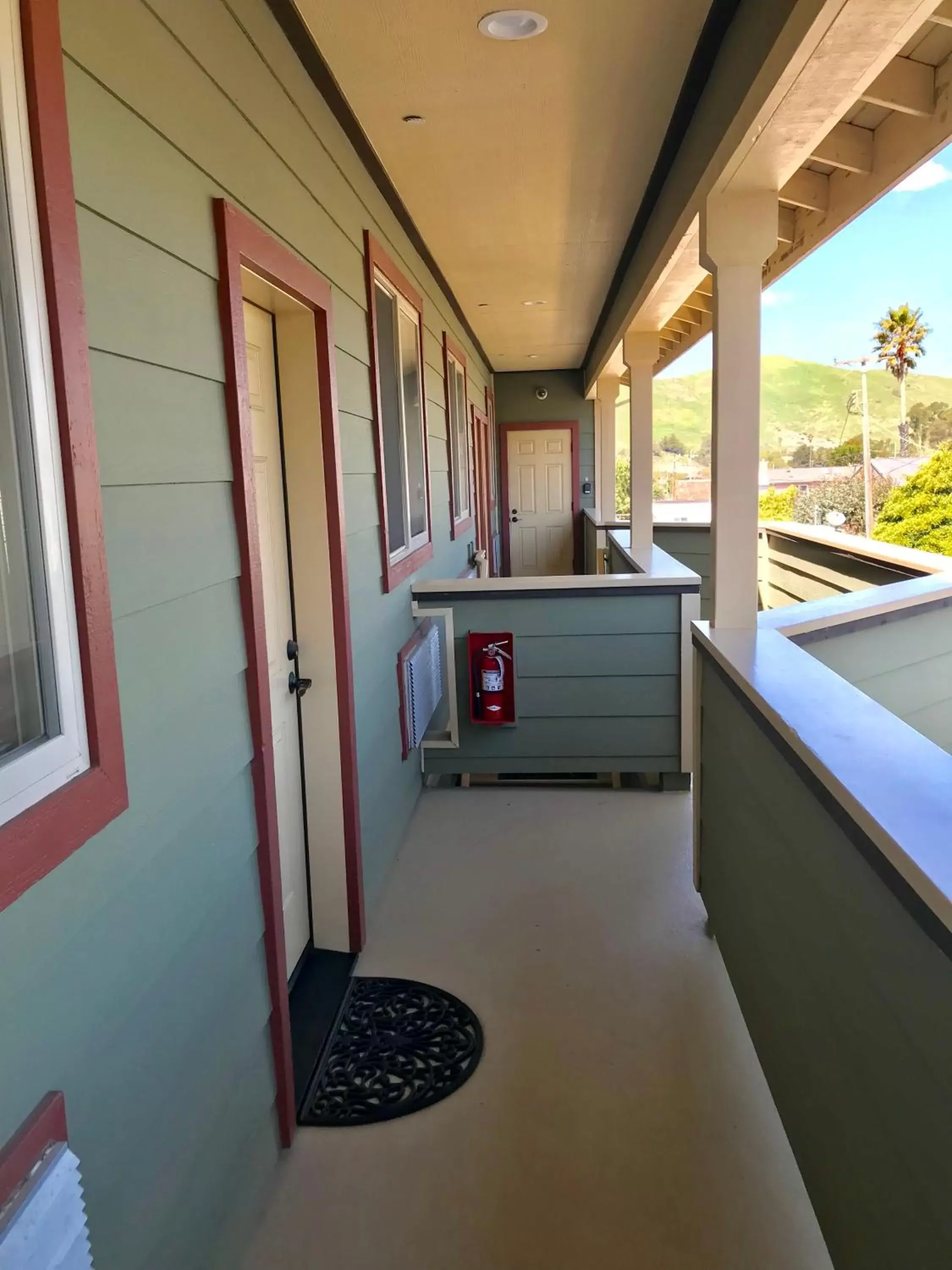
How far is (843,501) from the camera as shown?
3422 cm

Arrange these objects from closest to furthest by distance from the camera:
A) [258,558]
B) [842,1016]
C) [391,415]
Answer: [842,1016] → [258,558] → [391,415]

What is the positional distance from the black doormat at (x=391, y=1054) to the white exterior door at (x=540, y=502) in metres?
8.12

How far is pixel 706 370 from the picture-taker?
66812 millimetres

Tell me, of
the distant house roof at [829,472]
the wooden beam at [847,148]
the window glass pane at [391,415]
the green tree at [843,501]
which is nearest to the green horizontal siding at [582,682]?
the window glass pane at [391,415]

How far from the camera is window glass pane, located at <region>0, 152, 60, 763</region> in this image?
102 centimetres

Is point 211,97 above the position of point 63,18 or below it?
above

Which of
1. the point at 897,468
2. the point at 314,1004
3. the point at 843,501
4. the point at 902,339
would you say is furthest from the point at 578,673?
the point at 897,468

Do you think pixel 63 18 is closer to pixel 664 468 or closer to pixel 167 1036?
pixel 167 1036

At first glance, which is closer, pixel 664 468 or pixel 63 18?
pixel 63 18

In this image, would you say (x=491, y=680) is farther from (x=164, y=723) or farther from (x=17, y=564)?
(x=17, y=564)

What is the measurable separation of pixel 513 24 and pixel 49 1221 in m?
2.51

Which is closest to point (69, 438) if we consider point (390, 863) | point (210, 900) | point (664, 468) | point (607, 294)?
point (210, 900)

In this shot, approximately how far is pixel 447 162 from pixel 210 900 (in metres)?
2.68

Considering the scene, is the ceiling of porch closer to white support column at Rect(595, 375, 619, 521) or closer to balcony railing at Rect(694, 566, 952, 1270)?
balcony railing at Rect(694, 566, 952, 1270)
